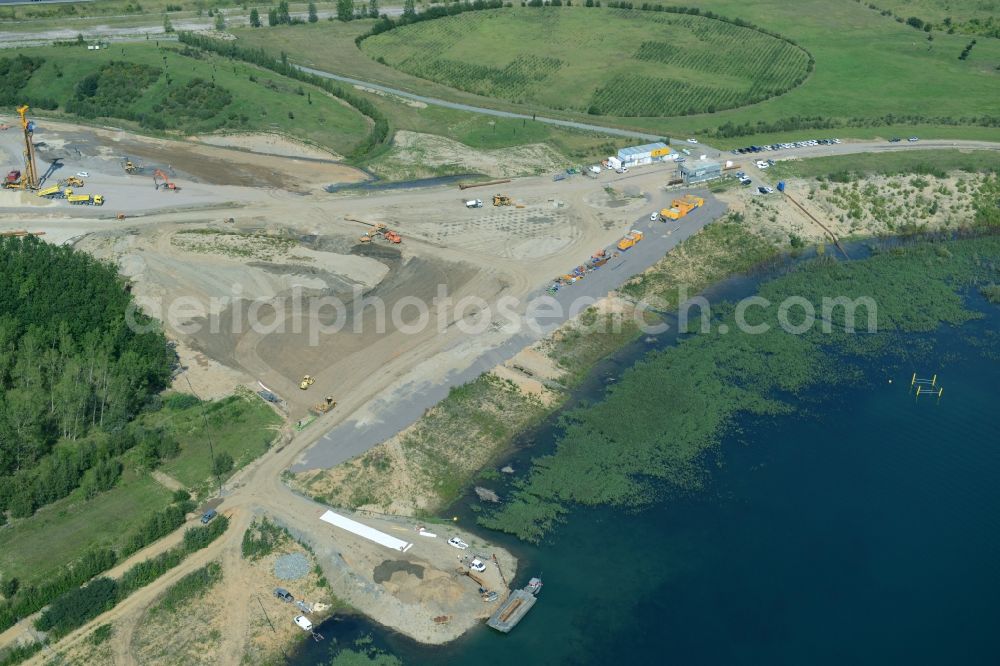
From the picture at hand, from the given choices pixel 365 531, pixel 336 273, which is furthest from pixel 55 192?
pixel 365 531

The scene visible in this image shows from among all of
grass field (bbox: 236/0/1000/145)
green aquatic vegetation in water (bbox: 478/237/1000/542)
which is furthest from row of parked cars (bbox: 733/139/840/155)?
green aquatic vegetation in water (bbox: 478/237/1000/542)

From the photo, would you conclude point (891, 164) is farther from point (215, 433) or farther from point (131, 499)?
point (131, 499)

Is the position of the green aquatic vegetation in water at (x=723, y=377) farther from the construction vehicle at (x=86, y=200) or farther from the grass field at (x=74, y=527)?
the construction vehicle at (x=86, y=200)

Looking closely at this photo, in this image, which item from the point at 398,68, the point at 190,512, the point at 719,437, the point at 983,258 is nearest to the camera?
the point at 190,512

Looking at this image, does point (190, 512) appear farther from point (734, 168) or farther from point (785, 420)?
point (734, 168)

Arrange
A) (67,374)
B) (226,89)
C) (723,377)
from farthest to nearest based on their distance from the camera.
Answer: (226,89)
(723,377)
(67,374)

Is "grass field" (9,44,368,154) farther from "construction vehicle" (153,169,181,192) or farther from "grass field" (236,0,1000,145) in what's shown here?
"grass field" (236,0,1000,145)

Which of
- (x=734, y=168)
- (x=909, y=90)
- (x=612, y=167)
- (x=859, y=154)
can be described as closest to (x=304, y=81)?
(x=612, y=167)
